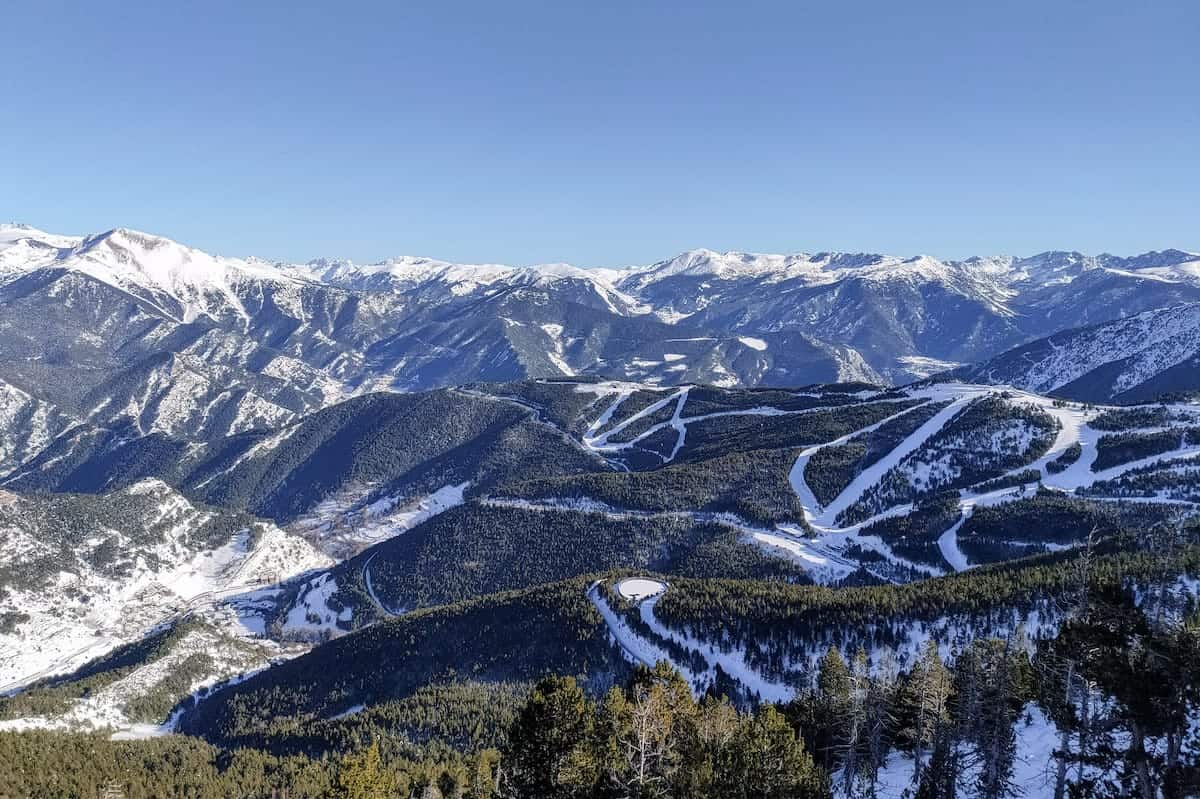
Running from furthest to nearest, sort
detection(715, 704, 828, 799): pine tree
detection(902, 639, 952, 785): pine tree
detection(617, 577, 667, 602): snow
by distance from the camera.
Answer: detection(617, 577, 667, 602): snow < detection(902, 639, 952, 785): pine tree < detection(715, 704, 828, 799): pine tree

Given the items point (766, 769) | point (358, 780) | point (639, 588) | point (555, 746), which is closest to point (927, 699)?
point (766, 769)

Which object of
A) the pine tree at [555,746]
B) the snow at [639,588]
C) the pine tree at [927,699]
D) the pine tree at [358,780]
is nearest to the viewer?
the pine tree at [555,746]

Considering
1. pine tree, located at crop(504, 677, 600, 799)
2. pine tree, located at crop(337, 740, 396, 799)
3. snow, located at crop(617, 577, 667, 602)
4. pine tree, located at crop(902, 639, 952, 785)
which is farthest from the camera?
snow, located at crop(617, 577, 667, 602)

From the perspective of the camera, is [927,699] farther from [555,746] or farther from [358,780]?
[358,780]

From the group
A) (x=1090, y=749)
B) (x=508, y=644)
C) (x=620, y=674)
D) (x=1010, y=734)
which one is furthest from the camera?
(x=508, y=644)

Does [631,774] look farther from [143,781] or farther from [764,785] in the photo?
[143,781]

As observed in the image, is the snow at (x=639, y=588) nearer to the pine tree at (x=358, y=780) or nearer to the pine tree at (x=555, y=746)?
the pine tree at (x=358, y=780)

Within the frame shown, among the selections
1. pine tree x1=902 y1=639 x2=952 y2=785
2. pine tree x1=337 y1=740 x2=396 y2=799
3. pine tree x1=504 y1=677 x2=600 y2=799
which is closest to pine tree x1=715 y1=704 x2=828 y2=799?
pine tree x1=504 y1=677 x2=600 y2=799

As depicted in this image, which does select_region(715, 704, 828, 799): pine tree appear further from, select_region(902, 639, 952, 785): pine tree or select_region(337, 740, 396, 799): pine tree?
select_region(337, 740, 396, 799): pine tree

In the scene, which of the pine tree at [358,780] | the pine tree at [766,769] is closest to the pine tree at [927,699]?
the pine tree at [766,769]

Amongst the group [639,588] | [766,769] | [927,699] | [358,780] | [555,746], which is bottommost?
[639,588]

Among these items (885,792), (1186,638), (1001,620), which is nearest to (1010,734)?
(885,792)
